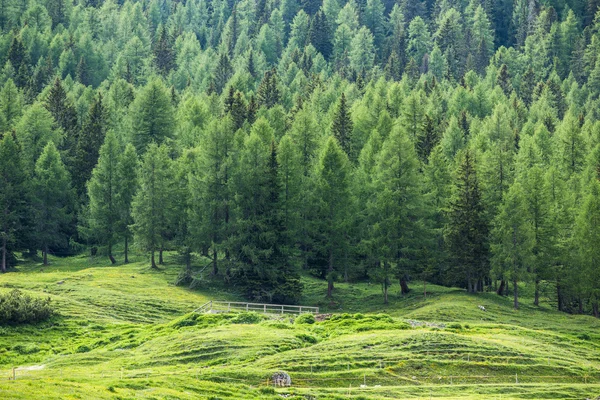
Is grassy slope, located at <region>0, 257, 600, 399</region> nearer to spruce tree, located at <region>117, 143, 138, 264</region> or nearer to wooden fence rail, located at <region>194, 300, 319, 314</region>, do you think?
wooden fence rail, located at <region>194, 300, 319, 314</region>

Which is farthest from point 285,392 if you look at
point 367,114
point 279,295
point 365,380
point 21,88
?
point 21,88

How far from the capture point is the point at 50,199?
12481 cm

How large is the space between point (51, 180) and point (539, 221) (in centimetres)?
6124

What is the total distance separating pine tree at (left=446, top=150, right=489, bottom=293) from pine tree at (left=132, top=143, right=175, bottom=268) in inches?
1301

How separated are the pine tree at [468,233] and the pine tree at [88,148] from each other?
54.8 metres

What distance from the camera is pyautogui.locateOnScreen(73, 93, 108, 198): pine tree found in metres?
137

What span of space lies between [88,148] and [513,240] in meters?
66.3

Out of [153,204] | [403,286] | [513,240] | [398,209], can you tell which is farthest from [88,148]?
[513,240]

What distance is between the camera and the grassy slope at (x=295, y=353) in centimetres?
6238

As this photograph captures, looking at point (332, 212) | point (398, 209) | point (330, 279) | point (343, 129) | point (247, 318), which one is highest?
point (343, 129)

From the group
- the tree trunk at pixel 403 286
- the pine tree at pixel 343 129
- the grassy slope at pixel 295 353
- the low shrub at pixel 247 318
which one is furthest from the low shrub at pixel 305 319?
the pine tree at pixel 343 129

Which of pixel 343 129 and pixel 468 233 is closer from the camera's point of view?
pixel 468 233

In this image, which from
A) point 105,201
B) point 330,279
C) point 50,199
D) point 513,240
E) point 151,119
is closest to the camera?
point 513,240

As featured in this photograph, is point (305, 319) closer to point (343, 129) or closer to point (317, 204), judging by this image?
point (317, 204)
